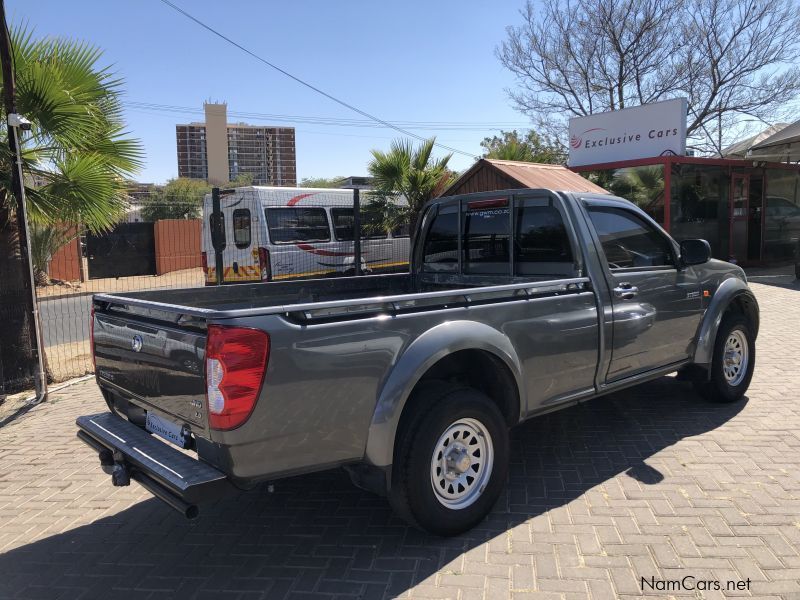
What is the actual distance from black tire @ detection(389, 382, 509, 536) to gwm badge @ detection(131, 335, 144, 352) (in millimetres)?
1401

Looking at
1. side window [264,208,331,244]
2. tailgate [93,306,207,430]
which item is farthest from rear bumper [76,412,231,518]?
side window [264,208,331,244]

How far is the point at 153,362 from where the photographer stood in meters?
3.03

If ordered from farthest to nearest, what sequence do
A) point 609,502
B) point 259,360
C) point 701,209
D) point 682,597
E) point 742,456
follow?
point 701,209
point 742,456
point 609,502
point 682,597
point 259,360

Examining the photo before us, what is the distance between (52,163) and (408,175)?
21.9ft

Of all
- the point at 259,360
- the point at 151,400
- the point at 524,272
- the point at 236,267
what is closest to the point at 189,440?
the point at 151,400

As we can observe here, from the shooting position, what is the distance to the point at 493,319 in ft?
11.3

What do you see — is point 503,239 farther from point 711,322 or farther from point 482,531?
point 482,531

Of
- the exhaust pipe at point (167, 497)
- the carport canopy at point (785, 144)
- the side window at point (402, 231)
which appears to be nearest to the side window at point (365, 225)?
the side window at point (402, 231)

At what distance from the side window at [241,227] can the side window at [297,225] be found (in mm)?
533

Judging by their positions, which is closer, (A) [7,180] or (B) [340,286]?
(B) [340,286]

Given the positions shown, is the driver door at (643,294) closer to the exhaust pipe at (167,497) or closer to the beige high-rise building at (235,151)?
the exhaust pipe at (167,497)

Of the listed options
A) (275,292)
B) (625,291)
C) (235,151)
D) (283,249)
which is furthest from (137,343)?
(235,151)

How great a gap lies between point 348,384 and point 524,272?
7.16 ft

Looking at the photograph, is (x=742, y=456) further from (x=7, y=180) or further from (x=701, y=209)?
(x=701, y=209)
